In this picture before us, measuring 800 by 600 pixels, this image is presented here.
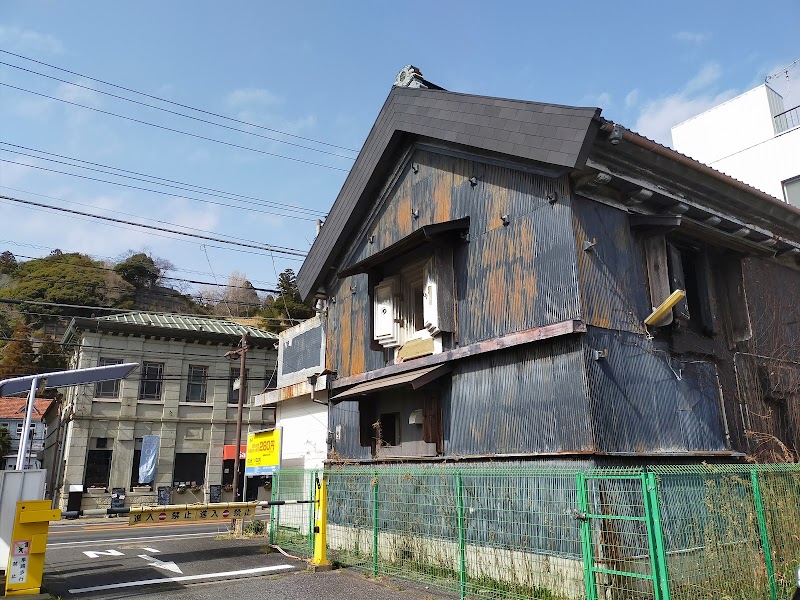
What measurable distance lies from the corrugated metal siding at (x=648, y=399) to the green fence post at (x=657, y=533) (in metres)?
2.06

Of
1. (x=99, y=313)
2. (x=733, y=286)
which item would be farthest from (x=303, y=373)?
(x=99, y=313)

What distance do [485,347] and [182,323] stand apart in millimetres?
28850

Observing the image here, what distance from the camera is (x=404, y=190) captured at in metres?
12.5

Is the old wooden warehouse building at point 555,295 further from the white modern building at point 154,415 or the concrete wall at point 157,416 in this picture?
the concrete wall at point 157,416

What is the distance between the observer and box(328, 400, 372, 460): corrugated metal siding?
12.8m

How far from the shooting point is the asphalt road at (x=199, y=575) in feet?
27.3

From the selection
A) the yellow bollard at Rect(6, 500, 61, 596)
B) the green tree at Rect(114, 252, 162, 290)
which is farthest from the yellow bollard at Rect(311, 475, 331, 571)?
the green tree at Rect(114, 252, 162, 290)

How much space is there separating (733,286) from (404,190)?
267 inches

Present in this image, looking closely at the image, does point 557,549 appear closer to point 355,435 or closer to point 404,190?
point 355,435

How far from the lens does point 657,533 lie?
225 inches

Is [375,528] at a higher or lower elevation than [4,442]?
lower

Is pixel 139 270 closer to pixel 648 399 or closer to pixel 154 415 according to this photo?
pixel 154 415

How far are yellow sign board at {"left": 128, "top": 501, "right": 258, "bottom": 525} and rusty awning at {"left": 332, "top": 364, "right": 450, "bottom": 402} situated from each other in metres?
3.09

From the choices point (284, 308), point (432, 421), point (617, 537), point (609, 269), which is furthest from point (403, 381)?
point (284, 308)
